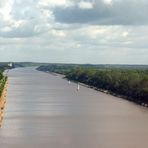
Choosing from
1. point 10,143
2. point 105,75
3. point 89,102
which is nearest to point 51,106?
point 89,102

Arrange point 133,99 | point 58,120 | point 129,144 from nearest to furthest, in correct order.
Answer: point 129,144 → point 58,120 → point 133,99

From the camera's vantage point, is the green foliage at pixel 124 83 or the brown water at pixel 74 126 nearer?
the brown water at pixel 74 126

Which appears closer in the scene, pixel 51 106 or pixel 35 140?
pixel 35 140

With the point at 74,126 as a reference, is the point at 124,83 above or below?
above

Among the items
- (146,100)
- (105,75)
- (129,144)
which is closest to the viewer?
(129,144)

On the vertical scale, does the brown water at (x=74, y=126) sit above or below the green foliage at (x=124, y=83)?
below

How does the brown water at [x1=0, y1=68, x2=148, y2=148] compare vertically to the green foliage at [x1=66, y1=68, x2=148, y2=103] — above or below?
below

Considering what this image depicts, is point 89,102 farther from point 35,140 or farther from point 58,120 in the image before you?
point 35,140

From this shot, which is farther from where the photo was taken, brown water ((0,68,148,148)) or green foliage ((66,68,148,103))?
green foliage ((66,68,148,103))

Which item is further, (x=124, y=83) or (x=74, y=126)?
(x=124, y=83)
